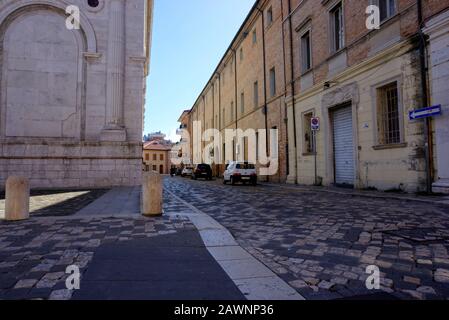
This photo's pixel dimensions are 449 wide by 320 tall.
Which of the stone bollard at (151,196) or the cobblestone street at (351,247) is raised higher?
the stone bollard at (151,196)

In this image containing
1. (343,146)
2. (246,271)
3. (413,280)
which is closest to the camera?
(413,280)

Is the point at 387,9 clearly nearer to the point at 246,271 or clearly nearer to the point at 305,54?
the point at 305,54

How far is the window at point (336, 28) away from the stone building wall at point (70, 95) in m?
9.20

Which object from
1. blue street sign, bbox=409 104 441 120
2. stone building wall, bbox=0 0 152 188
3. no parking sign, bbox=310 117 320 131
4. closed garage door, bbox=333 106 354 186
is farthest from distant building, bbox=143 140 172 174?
blue street sign, bbox=409 104 441 120

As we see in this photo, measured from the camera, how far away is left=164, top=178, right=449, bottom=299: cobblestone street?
9.78 feet

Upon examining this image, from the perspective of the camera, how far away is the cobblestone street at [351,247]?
2980 mm

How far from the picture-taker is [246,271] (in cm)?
338

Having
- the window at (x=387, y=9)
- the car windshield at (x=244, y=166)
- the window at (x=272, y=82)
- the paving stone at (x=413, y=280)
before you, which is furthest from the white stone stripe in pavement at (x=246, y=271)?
the window at (x=272, y=82)

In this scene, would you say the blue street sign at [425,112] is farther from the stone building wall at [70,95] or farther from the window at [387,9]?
the stone building wall at [70,95]

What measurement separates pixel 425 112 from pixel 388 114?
2398 millimetres

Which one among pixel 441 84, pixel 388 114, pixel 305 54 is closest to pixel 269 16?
pixel 305 54

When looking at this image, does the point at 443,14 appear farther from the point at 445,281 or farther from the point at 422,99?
the point at 445,281

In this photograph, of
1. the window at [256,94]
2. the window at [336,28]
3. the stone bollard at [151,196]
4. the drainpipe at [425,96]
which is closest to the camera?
the stone bollard at [151,196]
